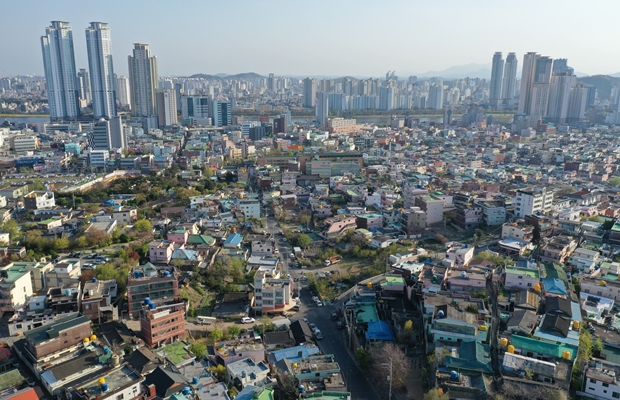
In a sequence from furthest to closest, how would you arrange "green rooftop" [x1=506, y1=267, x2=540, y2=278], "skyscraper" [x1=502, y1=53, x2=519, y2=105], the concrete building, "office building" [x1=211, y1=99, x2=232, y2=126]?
"skyscraper" [x1=502, y1=53, x2=519, y2=105], "office building" [x1=211, y1=99, x2=232, y2=126], the concrete building, "green rooftop" [x1=506, y1=267, x2=540, y2=278]

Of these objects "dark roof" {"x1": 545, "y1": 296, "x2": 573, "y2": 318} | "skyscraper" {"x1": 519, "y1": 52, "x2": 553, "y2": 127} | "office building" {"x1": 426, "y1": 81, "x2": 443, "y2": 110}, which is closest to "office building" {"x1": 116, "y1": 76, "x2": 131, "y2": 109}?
"office building" {"x1": 426, "y1": 81, "x2": 443, "y2": 110}

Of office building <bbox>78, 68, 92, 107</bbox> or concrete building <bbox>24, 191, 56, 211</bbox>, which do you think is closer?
concrete building <bbox>24, 191, 56, 211</bbox>

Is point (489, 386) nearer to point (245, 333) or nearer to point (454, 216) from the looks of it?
point (245, 333)

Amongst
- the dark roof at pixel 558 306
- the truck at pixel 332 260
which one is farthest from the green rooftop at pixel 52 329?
the dark roof at pixel 558 306

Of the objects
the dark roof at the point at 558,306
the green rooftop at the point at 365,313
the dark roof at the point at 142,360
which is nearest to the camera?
the dark roof at the point at 142,360

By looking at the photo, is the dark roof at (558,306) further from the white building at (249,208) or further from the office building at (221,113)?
the office building at (221,113)

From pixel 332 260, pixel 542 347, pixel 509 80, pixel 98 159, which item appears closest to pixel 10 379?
pixel 332 260

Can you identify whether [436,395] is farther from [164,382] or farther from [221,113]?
[221,113]

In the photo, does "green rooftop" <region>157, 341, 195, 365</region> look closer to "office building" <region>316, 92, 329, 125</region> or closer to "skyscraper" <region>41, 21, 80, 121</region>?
"office building" <region>316, 92, 329, 125</region>
